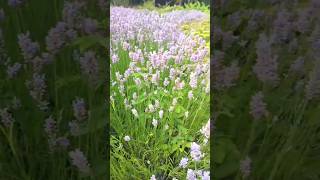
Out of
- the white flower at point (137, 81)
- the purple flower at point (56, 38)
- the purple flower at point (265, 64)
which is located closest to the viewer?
the purple flower at point (265, 64)

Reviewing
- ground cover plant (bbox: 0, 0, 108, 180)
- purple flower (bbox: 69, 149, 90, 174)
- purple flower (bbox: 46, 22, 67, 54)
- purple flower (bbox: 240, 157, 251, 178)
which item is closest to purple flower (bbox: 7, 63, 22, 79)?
ground cover plant (bbox: 0, 0, 108, 180)

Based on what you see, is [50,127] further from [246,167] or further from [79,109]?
[246,167]

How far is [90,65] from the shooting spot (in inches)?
37.9

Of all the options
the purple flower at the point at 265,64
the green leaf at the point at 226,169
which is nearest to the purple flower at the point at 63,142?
the green leaf at the point at 226,169

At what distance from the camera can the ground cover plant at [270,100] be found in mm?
976

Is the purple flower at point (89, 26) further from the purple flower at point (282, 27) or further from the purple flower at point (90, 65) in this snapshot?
the purple flower at point (282, 27)

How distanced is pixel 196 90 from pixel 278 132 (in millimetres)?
296

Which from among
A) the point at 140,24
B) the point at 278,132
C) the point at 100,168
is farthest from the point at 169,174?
the point at 140,24

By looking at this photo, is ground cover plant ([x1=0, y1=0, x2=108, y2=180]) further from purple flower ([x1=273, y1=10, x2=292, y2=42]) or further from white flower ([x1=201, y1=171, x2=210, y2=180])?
purple flower ([x1=273, y1=10, x2=292, y2=42])

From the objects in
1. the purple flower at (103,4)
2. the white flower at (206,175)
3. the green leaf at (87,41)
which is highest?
the purple flower at (103,4)

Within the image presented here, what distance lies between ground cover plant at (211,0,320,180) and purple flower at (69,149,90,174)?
305mm

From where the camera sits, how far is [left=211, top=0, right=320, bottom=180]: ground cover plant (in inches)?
38.4

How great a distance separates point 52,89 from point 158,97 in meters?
0.30

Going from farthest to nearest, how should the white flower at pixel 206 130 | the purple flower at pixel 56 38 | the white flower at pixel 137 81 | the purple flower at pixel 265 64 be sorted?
the white flower at pixel 137 81, the white flower at pixel 206 130, the purple flower at pixel 56 38, the purple flower at pixel 265 64
